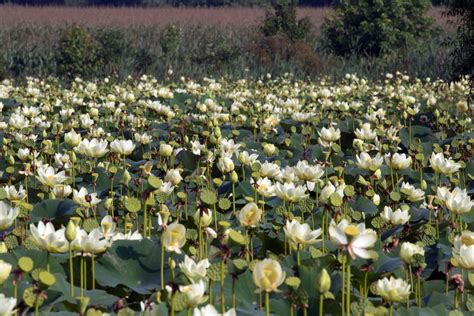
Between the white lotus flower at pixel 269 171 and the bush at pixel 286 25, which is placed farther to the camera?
the bush at pixel 286 25

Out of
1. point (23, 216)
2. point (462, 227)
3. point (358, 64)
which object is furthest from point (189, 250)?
point (358, 64)

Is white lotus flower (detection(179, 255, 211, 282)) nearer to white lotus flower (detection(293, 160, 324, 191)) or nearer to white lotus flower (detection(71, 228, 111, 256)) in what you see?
white lotus flower (detection(71, 228, 111, 256))

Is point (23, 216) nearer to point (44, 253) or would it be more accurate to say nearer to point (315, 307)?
point (44, 253)

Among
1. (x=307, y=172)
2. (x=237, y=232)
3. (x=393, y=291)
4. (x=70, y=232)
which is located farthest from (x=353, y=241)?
(x=307, y=172)

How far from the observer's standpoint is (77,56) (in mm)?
13844

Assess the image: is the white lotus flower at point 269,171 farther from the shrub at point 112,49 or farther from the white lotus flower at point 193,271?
the shrub at point 112,49

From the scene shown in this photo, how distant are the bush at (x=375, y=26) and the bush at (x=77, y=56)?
5409 millimetres

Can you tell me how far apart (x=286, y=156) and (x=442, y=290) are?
2145mm

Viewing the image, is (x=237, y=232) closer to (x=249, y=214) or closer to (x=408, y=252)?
(x=249, y=214)

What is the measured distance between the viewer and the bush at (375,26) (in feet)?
56.5

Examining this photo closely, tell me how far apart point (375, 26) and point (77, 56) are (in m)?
6.91

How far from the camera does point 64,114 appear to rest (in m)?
5.56

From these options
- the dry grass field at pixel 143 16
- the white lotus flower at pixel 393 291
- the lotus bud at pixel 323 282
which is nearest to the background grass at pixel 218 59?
the dry grass field at pixel 143 16

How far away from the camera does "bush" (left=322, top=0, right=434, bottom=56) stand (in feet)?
56.5
